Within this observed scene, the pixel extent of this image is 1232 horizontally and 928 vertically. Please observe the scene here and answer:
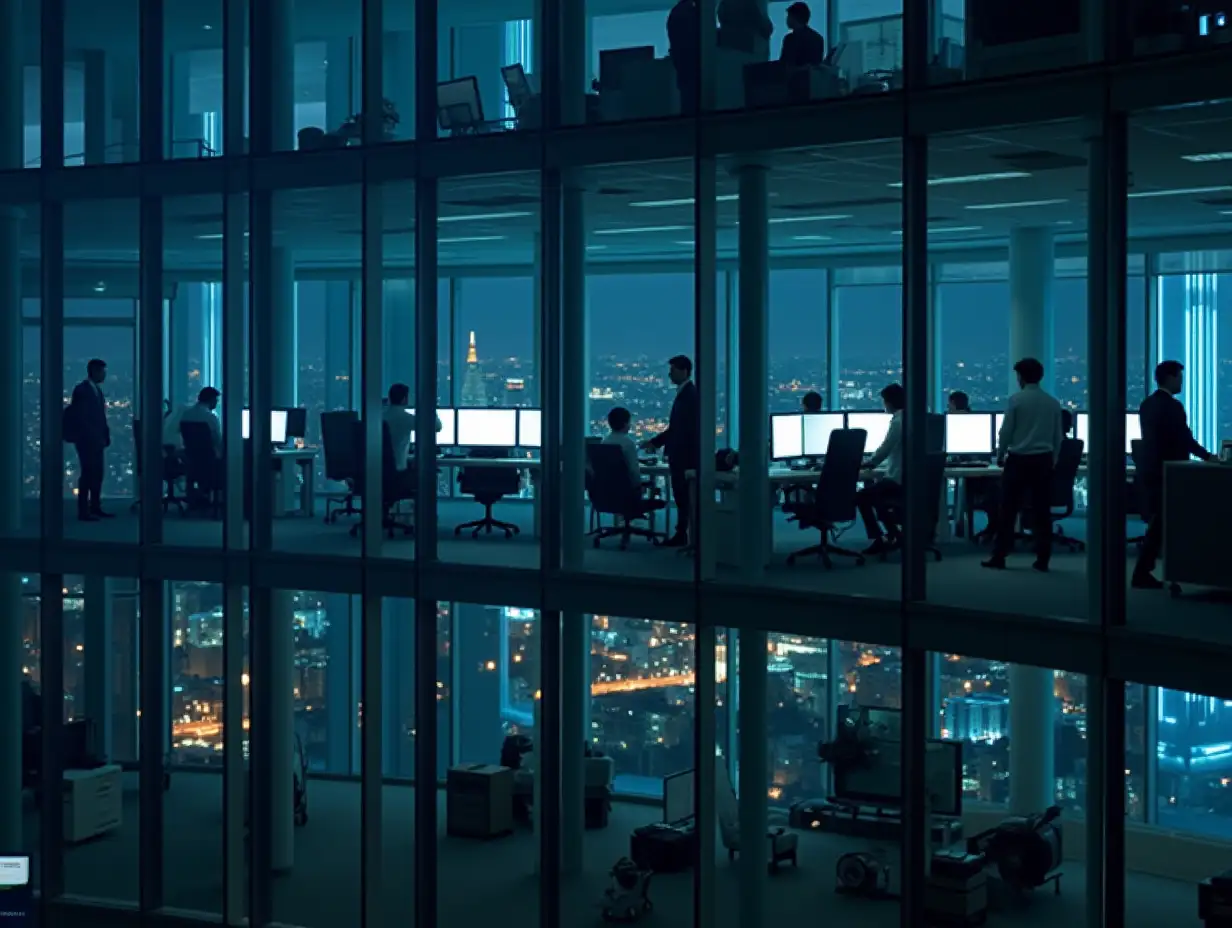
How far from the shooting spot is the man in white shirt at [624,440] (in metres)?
13.8

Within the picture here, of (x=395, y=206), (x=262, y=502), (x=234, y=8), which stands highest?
(x=234, y=8)

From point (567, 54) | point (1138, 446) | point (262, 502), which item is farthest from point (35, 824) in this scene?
point (1138, 446)

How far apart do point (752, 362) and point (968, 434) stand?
5.39 m

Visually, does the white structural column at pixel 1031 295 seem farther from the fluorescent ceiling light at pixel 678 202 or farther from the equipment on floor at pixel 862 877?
the equipment on floor at pixel 862 877

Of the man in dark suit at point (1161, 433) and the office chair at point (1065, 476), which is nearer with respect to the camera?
the man in dark suit at point (1161, 433)

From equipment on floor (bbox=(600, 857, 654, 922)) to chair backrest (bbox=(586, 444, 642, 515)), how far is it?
2.95 m

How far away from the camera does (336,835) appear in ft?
48.2

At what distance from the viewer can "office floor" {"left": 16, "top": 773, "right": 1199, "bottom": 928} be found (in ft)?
40.7

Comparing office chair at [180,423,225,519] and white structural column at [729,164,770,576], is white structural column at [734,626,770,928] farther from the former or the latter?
office chair at [180,423,225,519]

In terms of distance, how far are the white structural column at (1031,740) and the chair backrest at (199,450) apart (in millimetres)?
7975

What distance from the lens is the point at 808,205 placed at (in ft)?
48.4

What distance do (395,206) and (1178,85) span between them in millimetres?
7900

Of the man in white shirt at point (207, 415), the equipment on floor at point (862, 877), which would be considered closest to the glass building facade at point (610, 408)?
the equipment on floor at point (862, 877)

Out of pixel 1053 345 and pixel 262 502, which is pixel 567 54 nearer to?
pixel 262 502
